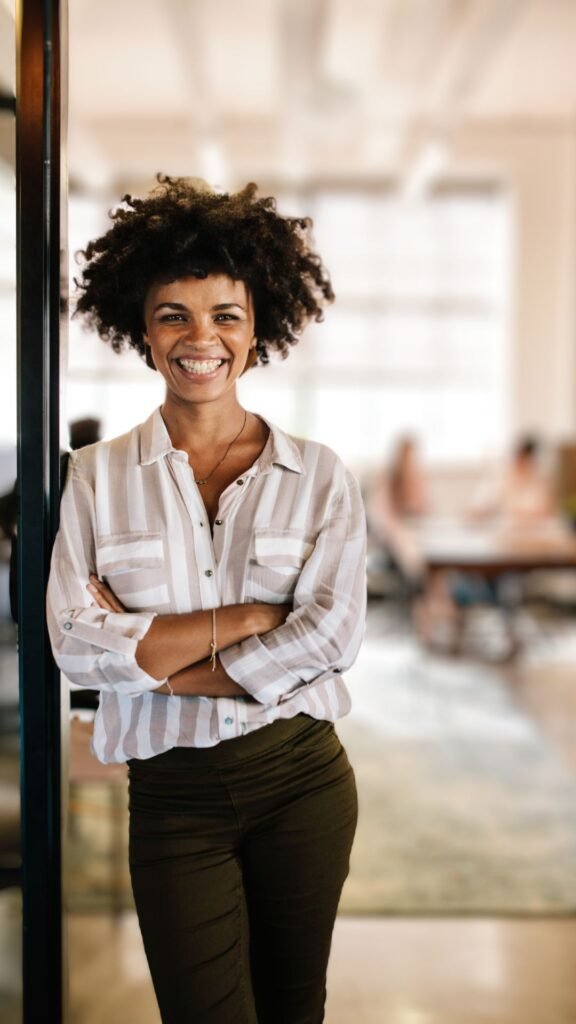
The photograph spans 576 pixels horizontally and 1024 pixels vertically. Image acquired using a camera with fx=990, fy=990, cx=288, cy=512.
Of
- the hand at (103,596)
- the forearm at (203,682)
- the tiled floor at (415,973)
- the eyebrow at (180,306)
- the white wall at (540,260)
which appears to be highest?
the white wall at (540,260)

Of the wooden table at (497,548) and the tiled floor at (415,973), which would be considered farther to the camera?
the wooden table at (497,548)

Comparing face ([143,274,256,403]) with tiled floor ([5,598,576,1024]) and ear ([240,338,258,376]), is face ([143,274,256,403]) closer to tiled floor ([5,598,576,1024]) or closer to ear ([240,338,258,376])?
ear ([240,338,258,376])

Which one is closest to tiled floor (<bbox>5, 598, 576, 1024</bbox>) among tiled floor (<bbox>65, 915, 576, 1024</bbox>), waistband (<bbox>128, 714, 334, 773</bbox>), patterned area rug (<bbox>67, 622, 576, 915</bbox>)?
tiled floor (<bbox>65, 915, 576, 1024</bbox>)

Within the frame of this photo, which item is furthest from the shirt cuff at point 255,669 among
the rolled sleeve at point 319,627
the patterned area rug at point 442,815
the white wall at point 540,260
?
the white wall at point 540,260

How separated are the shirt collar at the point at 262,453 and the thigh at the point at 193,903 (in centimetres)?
48

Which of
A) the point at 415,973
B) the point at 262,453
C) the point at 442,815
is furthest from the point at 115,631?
the point at 442,815

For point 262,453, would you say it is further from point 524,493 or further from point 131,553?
point 524,493

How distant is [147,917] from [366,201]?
7.98m

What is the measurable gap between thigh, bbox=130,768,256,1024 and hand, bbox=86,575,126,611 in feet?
0.86

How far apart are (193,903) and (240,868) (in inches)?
3.7

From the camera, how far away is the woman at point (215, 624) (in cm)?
143

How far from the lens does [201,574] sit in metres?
1.49

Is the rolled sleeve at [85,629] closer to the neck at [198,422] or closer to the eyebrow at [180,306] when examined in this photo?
the neck at [198,422]

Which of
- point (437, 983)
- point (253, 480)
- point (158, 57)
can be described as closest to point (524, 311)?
point (158, 57)
